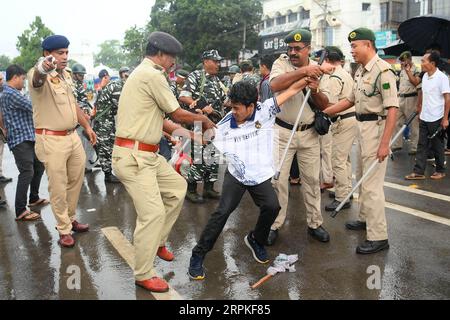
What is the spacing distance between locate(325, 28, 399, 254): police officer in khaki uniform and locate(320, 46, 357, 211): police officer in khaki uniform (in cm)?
127

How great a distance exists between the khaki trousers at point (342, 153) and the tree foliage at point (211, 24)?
28151 mm

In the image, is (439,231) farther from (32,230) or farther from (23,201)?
(23,201)

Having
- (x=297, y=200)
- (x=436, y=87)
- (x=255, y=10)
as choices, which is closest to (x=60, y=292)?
(x=297, y=200)

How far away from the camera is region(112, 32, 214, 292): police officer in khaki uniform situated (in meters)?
3.28

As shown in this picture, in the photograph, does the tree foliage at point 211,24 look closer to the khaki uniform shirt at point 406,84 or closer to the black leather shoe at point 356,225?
the khaki uniform shirt at point 406,84

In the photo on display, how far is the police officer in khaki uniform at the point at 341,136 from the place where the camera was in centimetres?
555

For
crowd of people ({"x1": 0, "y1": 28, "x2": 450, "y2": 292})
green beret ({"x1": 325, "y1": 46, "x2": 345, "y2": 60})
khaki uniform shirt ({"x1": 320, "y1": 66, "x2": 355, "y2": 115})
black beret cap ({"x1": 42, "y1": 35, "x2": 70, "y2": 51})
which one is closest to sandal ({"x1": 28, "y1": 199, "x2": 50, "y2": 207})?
crowd of people ({"x1": 0, "y1": 28, "x2": 450, "y2": 292})

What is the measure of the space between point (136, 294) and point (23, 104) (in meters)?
3.43

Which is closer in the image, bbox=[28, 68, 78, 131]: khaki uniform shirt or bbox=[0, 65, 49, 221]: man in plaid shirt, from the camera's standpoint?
bbox=[28, 68, 78, 131]: khaki uniform shirt

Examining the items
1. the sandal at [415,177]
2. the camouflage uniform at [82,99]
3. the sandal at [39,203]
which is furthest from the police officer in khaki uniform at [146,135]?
the camouflage uniform at [82,99]

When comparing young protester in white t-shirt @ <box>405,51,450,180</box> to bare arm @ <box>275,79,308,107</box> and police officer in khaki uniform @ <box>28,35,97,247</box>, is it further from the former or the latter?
police officer in khaki uniform @ <box>28,35,97,247</box>

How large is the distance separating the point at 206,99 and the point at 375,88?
2586mm

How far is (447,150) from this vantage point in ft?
29.4

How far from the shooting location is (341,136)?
568 cm
